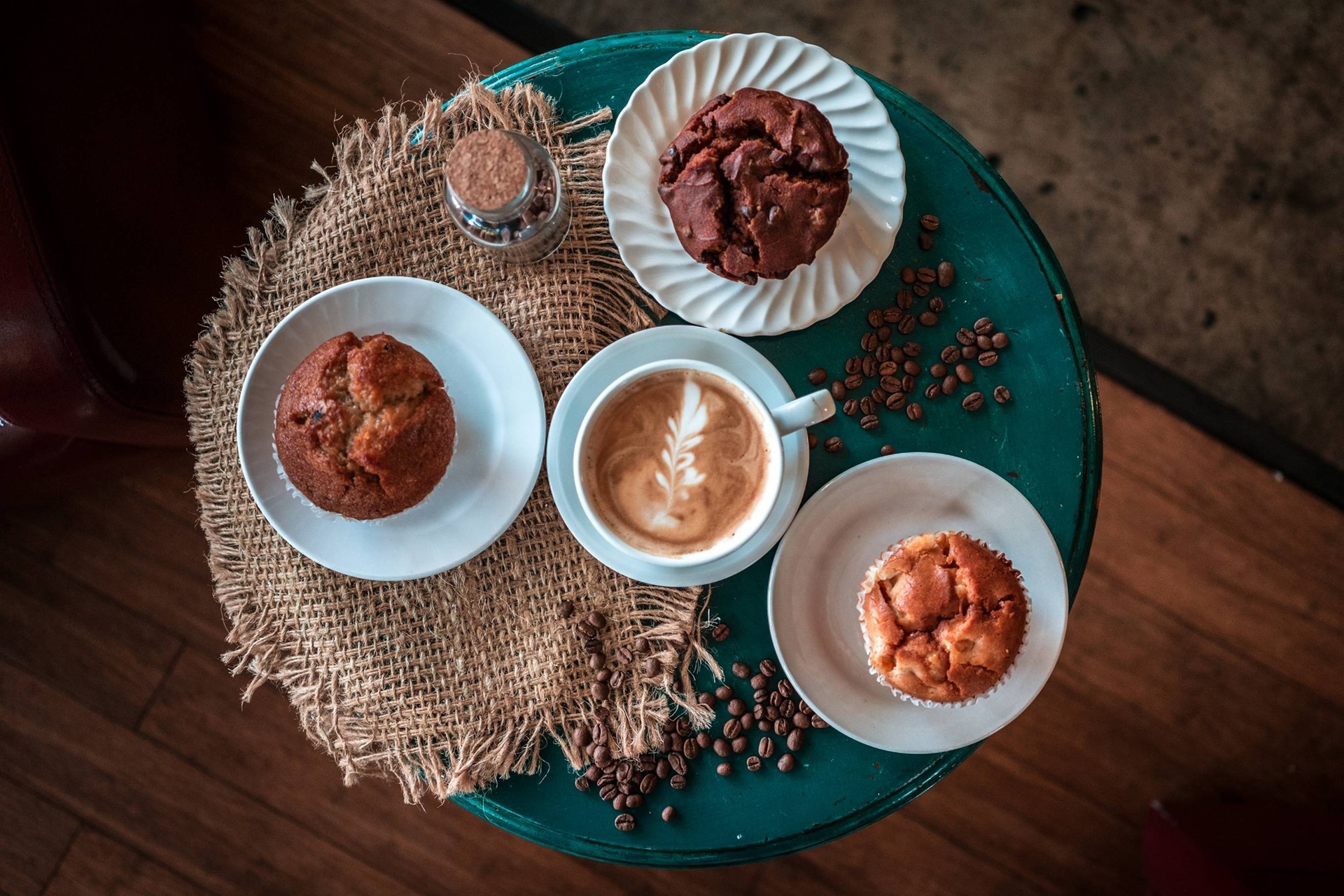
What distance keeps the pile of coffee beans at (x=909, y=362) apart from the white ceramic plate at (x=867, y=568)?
11cm

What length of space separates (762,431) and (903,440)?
0.32 metres

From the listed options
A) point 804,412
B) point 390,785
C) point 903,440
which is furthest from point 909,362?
point 390,785

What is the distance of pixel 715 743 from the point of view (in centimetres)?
158

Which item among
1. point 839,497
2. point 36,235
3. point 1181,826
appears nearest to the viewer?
point 36,235

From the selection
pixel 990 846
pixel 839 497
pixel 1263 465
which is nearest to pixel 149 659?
pixel 839 497

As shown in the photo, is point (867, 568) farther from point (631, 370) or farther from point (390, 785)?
point (390, 785)

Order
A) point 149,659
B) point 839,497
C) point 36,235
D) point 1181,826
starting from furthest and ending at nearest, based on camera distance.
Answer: point 149,659, point 1181,826, point 839,497, point 36,235

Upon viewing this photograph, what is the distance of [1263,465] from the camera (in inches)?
93.0

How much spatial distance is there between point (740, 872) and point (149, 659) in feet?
5.40

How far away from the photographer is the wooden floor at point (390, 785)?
7.54 feet

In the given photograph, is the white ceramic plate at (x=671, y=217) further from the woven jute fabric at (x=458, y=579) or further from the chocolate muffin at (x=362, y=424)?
the chocolate muffin at (x=362, y=424)

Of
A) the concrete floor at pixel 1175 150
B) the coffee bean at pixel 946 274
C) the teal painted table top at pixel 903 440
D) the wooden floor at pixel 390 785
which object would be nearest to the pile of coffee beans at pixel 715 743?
the teal painted table top at pixel 903 440

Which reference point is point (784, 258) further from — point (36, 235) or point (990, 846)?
point (990, 846)

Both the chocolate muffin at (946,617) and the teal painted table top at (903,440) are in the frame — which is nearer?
the chocolate muffin at (946,617)
